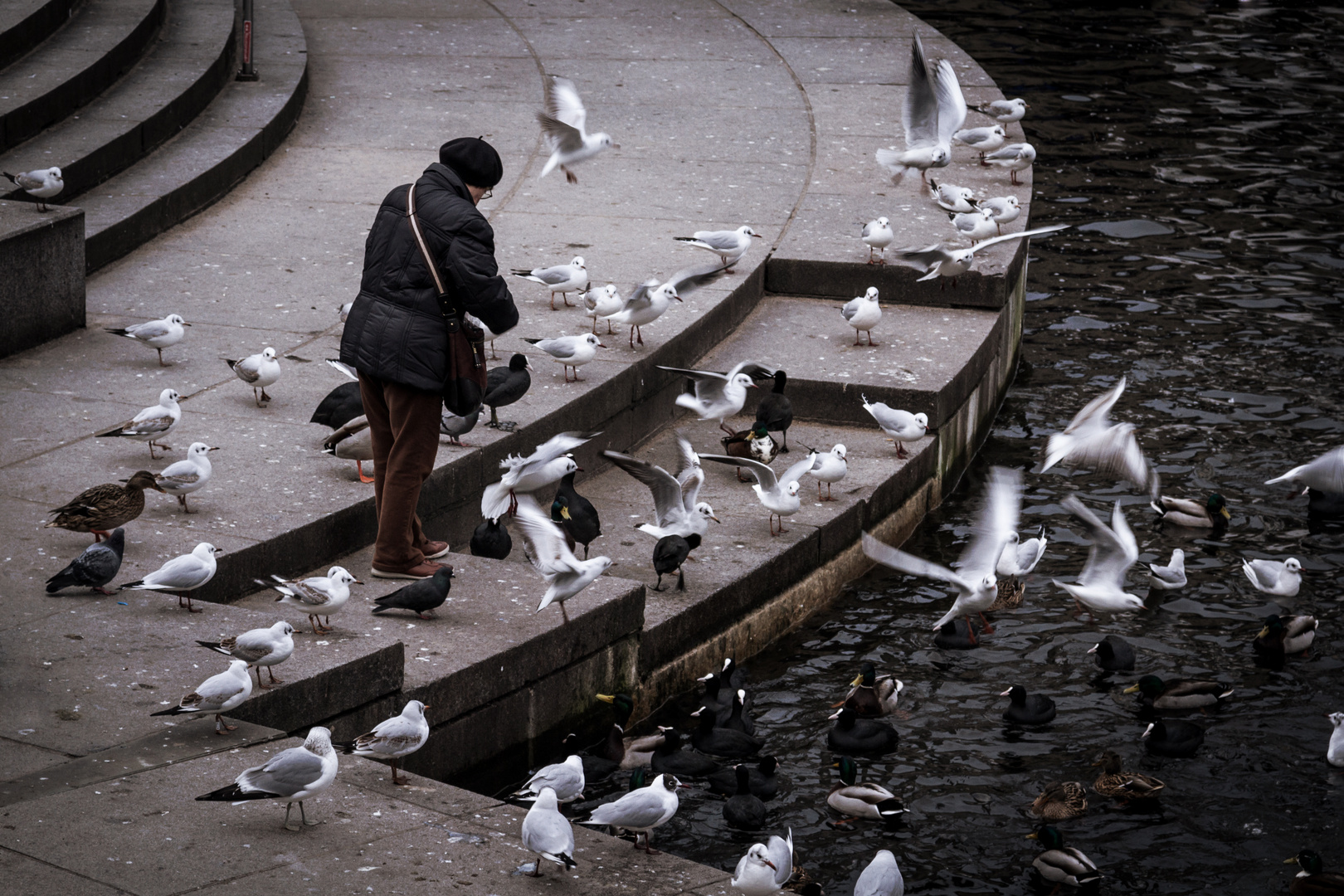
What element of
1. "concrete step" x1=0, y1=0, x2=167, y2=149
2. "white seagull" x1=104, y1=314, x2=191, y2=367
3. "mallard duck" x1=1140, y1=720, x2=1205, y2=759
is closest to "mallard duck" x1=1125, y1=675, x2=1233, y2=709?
"mallard duck" x1=1140, y1=720, x2=1205, y2=759

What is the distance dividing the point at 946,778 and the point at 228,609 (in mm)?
3447

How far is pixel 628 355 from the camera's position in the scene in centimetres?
1001

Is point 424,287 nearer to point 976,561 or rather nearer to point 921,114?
A: point 976,561

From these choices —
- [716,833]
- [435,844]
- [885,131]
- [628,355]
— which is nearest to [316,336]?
[628,355]

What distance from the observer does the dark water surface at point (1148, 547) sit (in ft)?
23.5

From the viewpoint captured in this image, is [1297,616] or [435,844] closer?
[435,844]

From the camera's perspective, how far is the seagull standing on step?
32.2 feet

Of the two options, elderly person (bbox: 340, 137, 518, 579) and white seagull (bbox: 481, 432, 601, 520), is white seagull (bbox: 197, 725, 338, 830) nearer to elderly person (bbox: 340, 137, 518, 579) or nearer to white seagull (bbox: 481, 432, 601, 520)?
elderly person (bbox: 340, 137, 518, 579)

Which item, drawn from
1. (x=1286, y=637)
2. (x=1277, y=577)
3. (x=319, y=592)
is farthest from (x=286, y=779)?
(x=1277, y=577)

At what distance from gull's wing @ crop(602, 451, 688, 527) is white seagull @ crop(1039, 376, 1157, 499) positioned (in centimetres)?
→ 256

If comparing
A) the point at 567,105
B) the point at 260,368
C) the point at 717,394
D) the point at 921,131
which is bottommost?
the point at 717,394

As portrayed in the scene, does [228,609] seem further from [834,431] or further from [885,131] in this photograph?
[885,131]

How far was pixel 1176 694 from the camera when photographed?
815 centimetres

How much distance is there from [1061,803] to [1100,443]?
3.56m
